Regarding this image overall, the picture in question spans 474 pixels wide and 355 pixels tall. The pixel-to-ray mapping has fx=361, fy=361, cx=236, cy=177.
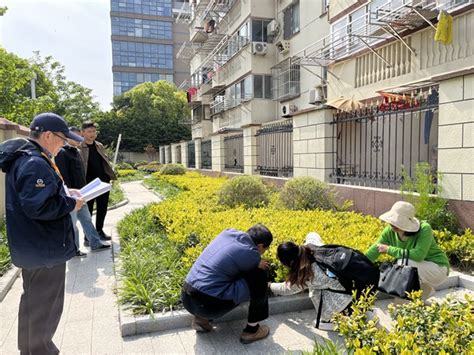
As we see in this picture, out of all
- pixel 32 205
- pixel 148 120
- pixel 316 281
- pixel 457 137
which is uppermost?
pixel 148 120

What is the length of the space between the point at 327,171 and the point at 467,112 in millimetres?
3073

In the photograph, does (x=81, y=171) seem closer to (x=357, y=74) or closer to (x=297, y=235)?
(x=297, y=235)

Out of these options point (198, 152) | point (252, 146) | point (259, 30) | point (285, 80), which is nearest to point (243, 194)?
point (252, 146)

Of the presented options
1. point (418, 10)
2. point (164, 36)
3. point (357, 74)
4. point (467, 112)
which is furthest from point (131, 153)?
point (467, 112)

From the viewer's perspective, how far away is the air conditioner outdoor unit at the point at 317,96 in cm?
1368

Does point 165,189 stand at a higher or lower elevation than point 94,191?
lower

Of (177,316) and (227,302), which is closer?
(227,302)

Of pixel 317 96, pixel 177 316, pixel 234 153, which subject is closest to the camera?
pixel 177 316

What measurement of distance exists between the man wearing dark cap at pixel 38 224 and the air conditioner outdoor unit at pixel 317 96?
12087mm

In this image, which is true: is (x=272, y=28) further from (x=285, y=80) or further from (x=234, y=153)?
(x=234, y=153)

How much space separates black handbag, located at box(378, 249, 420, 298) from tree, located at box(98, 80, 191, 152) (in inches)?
1479

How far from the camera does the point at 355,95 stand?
34.5 ft

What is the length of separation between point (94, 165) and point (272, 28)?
14.0m

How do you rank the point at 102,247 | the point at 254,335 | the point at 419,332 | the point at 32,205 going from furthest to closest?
the point at 102,247 < the point at 254,335 < the point at 32,205 < the point at 419,332
